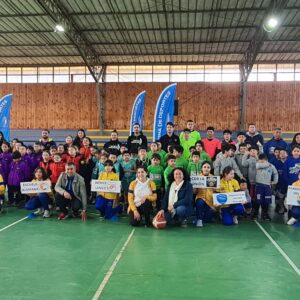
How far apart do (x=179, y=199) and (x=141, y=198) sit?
69cm

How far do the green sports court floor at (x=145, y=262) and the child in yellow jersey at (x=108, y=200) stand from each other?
17.5 inches

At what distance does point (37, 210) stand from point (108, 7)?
8.53 metres

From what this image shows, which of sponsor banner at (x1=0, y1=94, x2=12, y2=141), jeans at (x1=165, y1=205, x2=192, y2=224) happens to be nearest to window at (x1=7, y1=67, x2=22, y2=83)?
sponsor banner at (x1=0, y1=94, x2=12, y2=141)

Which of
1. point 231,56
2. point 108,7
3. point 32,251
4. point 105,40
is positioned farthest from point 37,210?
point 231,56

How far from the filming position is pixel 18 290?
330cm

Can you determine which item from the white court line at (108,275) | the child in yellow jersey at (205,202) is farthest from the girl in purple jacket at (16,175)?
the child in yellow jersey at (205,202)

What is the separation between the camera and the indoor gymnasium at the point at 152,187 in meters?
3.67

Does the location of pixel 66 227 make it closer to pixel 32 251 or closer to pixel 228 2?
pixel 32 251

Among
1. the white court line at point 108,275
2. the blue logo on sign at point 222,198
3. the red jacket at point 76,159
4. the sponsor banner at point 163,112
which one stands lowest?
the white court line at point 108,275

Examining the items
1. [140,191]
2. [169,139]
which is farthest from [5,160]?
[169,139]

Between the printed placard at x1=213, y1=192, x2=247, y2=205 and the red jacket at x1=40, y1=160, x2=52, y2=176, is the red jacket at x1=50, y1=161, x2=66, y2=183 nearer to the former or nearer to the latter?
the red jacket at x1=40, y1=160, x2=52, y2=176

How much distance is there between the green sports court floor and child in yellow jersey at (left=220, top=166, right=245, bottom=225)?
0.86 ft

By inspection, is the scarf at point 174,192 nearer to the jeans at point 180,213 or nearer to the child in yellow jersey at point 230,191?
the jeans at point 180,213

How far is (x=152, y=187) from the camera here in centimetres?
594
